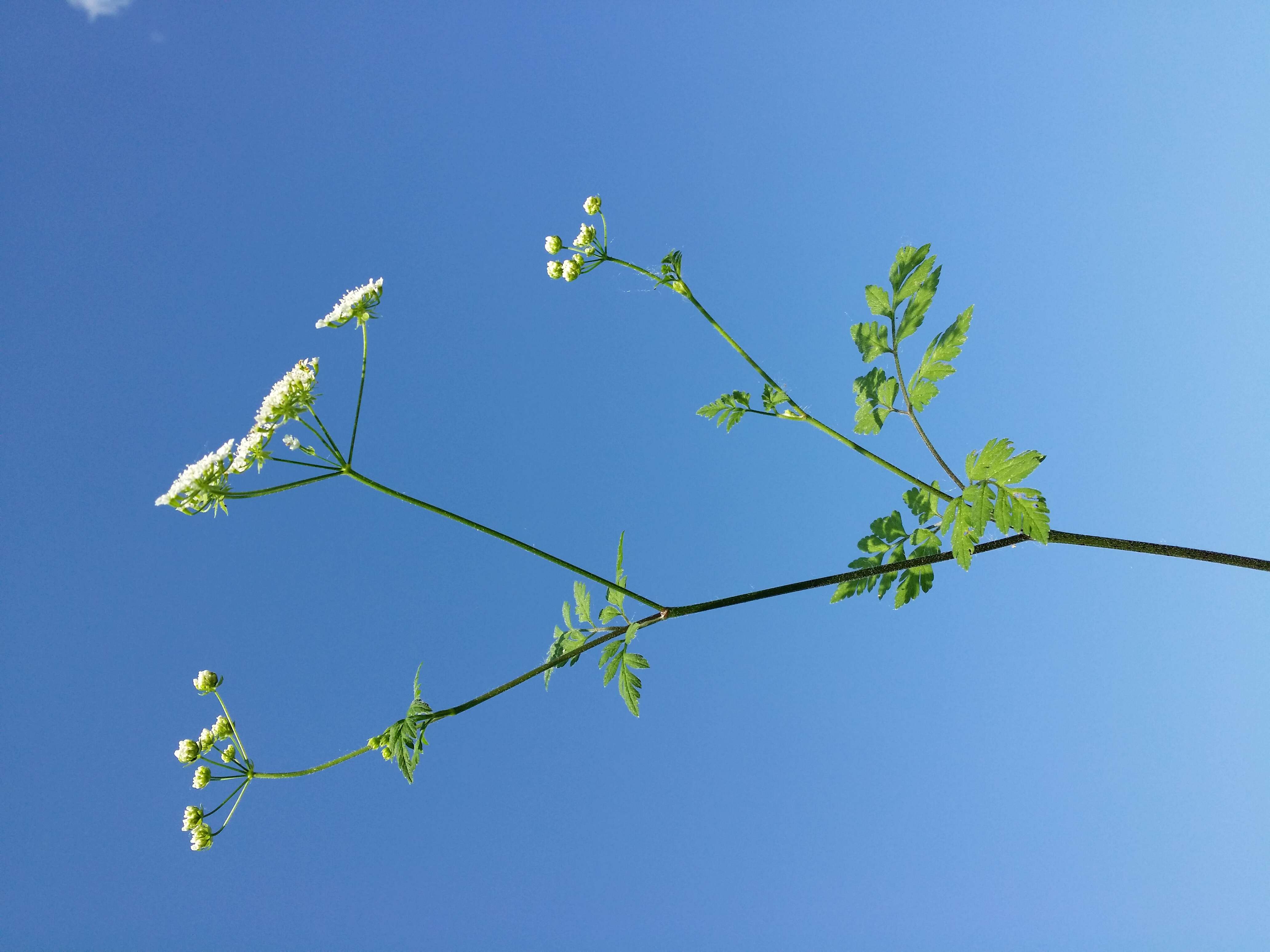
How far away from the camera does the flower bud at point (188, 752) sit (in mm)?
2754

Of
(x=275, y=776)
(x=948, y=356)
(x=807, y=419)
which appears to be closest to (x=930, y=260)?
(x=948, y=356)

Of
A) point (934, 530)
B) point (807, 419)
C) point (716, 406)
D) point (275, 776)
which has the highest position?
point (716, 406)

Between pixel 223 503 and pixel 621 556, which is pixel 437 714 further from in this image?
pixel 223 503

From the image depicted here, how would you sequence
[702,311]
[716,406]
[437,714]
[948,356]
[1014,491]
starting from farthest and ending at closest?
[716,406] < [702,311] < [948,356] < [437,714] < [1014,491]

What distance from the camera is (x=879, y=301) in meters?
2.94

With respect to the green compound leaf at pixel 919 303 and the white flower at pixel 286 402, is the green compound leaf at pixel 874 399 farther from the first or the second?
the white flower at pixel 286 402

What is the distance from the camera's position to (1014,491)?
2312 millimetres

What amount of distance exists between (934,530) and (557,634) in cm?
143

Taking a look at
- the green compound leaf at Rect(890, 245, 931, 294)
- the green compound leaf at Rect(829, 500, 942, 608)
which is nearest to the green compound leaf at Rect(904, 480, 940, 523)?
the green compound leaf at Rect(829, 500, 942, 608)

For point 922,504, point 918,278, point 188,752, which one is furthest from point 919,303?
point 188,752

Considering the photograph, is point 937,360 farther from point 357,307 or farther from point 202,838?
point 202,838

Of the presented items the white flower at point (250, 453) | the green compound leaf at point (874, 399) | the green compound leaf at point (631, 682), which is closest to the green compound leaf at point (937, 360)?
the green compound leaf at point (874, 399)

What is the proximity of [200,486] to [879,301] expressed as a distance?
2482 millimetres

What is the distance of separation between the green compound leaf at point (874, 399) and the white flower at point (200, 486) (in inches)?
89.3
